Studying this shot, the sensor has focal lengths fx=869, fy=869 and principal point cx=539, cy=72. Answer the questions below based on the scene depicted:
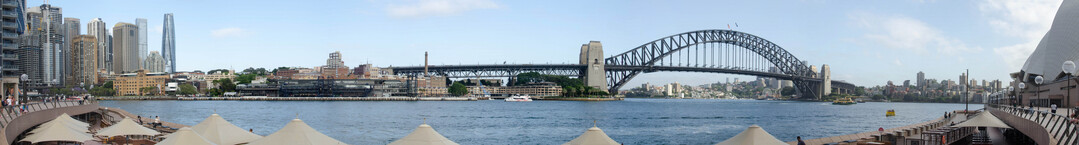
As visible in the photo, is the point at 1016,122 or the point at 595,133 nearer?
the point at 595,133

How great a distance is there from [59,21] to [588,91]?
89.9m

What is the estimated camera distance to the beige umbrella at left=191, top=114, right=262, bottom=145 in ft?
70.7

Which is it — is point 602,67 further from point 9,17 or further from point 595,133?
point 595,133

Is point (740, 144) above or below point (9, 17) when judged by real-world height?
below

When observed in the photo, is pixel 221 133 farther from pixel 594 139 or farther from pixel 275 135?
pixel 594 139

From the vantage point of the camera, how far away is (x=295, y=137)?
18406 mm

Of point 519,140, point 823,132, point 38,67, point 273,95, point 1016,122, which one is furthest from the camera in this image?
point 273,95

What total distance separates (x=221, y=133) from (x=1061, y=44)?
3735cm

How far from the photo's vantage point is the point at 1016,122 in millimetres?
23984

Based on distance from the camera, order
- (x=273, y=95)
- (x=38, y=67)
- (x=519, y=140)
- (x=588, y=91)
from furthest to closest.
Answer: (x=273, y=95), (x=588, y=91), (x=38, y=67), (x=519, y=140)

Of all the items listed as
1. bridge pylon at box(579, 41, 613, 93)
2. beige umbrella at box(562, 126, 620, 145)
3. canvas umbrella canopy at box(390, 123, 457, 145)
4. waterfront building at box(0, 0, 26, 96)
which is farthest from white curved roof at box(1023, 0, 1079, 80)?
bridge pylon at box(579, 41, 613, 93)

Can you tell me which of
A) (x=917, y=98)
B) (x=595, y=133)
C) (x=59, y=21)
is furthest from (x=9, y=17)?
(x=917, y=98)

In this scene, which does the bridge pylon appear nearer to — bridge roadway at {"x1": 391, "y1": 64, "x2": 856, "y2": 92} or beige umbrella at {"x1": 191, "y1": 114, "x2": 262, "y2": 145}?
bridge roadway at {"x1": 391, "y1": 64, "x2": 856, "y2": 92}

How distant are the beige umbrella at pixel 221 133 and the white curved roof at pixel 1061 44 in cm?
3312
